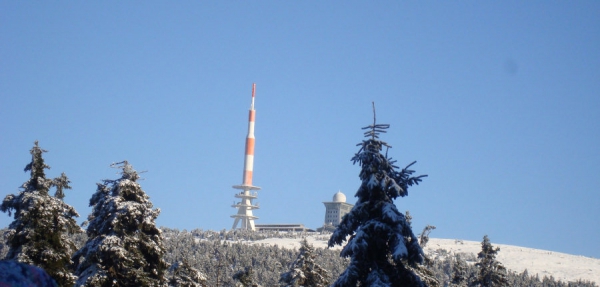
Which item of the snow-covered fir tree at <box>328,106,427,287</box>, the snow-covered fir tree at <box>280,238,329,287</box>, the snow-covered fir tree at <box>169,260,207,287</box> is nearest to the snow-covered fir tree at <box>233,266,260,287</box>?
the snow-covered fir tree at <box>280,238,329,287</box>

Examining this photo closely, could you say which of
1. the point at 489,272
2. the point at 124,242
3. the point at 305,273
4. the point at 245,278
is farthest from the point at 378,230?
the point at 245,278

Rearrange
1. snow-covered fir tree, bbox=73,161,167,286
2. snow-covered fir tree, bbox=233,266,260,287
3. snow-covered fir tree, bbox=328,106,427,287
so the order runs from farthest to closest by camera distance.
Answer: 1. snow-covered fir tree, bbox=233,266,260,287
2. snow-covered fir tree, bbox=73,161,167,286
3. snow-covered fir tree, bbox=328,106,427,287

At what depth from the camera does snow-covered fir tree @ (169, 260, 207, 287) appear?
103ft

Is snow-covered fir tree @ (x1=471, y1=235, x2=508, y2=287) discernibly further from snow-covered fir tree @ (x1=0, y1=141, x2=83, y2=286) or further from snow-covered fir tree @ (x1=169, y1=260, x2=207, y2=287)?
snow-covered fir tree @ (x1=0, y1=141, x2=83, y2=286)

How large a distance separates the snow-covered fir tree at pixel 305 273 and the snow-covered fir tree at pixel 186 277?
4.15 m

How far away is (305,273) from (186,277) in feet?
19.6

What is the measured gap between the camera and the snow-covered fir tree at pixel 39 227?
80.3ft

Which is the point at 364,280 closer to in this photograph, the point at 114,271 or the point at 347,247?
the point at 347,247

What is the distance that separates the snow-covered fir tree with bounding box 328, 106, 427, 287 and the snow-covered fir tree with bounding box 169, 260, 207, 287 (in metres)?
17.7

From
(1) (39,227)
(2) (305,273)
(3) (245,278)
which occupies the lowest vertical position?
(3) (245,278)

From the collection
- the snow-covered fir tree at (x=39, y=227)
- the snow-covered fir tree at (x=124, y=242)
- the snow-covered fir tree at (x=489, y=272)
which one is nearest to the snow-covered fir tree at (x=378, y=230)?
the snow-covered fir tree at (x=124, y=242)

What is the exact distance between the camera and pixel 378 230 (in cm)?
1475

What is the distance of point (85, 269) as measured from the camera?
22266 mm

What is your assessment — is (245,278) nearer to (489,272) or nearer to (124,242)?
(489,272)
